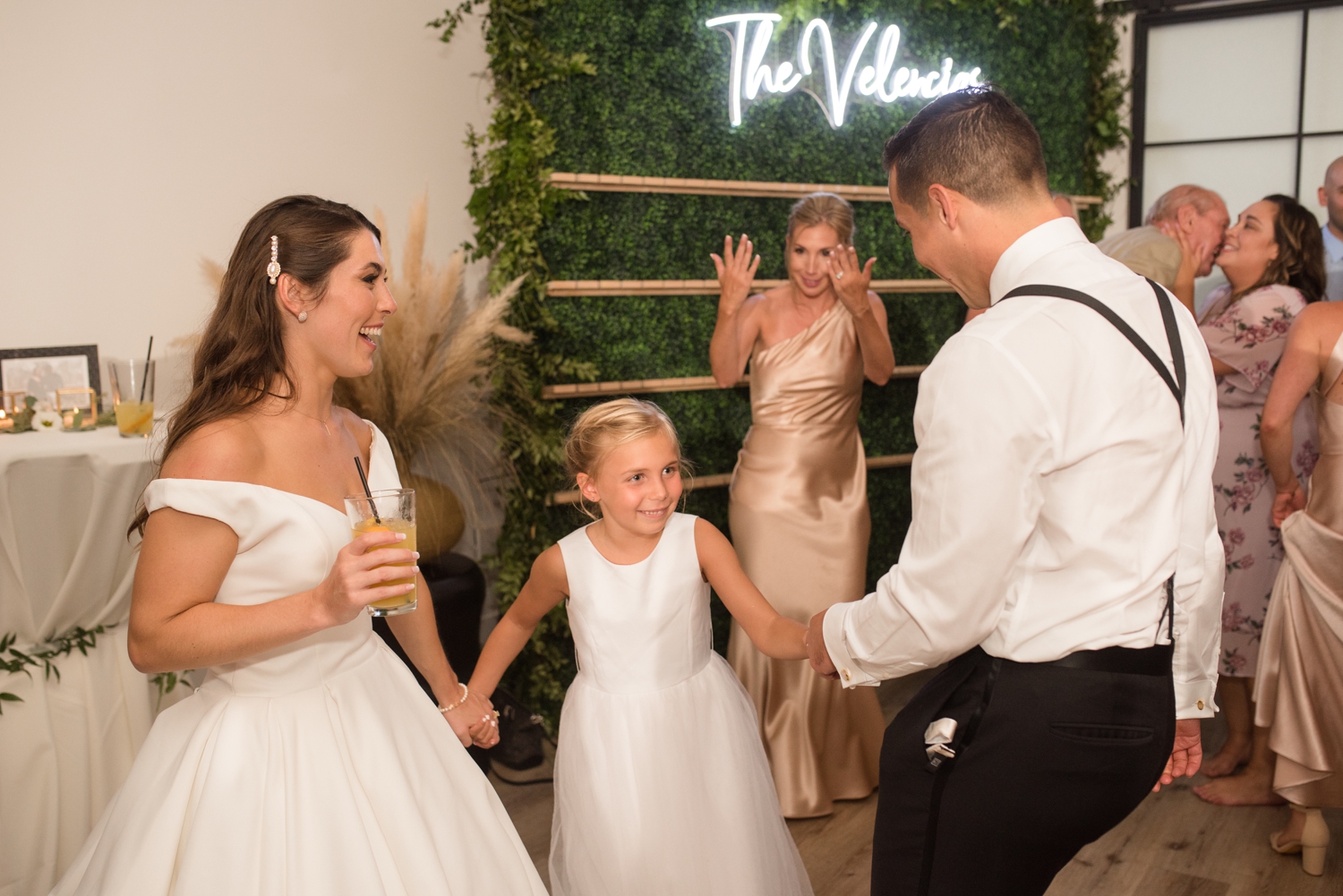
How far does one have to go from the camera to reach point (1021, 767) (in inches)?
58.6

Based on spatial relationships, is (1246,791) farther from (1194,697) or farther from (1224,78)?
(1224,78)

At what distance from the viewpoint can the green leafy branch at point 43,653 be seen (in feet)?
7.76

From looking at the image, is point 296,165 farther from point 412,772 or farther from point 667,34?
point 412,772

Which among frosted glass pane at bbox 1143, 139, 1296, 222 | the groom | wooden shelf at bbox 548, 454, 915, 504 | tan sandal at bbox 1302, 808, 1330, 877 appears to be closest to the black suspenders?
the groom

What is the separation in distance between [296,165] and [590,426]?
7.47ft

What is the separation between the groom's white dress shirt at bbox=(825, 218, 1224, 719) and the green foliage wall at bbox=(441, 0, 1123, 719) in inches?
95.9

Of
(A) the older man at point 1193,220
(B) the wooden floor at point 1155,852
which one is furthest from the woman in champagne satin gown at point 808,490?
(A) the older man at point 1193,220

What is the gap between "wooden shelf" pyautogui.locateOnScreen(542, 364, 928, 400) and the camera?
3.74m

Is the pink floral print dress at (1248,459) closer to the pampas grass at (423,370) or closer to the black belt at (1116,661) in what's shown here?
the black belt at (1116,661)

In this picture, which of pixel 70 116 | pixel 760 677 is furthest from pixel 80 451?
pixel 760 677

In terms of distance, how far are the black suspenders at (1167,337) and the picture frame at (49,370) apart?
9.68 ft

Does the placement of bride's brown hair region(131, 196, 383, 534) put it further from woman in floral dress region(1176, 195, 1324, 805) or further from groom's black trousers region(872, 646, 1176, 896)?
woman in floral dress region(1176, 195, 1324, 805)

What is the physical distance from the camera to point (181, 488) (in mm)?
1520

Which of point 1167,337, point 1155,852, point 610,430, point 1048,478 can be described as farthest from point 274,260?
point 1155,852
